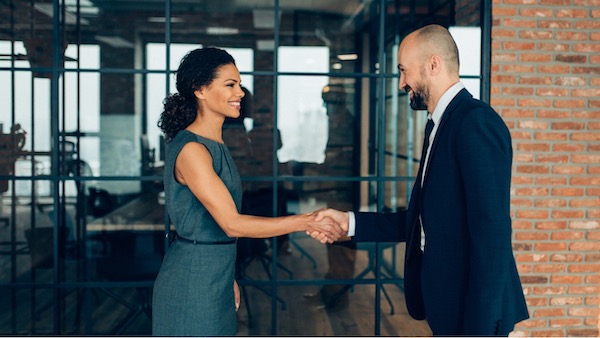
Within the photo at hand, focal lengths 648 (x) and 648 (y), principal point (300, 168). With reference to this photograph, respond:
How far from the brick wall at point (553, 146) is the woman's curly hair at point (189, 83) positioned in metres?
1.87

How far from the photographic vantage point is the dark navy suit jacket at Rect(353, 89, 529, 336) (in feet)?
6.21

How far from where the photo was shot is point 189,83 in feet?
7.79

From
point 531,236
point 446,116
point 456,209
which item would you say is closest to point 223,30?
point 531,236

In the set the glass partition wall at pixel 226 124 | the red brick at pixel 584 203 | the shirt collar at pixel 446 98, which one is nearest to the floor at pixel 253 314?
the glass partition wall at pixel 226 124

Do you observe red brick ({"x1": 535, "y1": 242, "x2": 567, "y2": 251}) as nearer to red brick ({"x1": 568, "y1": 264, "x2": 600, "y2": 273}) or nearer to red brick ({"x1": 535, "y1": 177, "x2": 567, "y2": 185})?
red brick ({"x1": 568, "y1": 264, "x2": 600, "y2": 273})

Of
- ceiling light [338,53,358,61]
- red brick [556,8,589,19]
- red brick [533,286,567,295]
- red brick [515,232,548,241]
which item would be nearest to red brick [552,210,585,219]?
red brick [515,232,548,241]

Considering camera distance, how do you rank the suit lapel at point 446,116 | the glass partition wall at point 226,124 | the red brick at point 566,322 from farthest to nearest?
1. the glass partition wall at point 226,124
2. the red brick at point 566,322
3. the suit lapel at point 446,116

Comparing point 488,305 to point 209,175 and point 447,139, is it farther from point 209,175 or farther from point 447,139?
point 209,175

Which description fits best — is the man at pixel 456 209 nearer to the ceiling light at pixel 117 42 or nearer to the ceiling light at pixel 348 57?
the ceiling light at pixel 348 57

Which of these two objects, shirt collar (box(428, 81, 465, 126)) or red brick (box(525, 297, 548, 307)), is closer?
shirt collar (box(428, 81, 465, 126))

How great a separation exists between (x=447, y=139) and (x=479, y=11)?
6.76ft

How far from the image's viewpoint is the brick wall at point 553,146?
3629 mm

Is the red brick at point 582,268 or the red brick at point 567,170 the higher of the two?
the red brick at point 567,170

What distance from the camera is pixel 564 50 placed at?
365 centimetres
